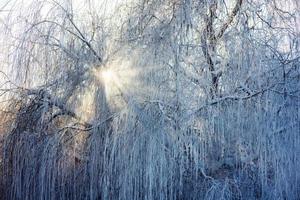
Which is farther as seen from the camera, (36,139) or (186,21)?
(36,139)

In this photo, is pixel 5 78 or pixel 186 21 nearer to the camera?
pixel 186 21

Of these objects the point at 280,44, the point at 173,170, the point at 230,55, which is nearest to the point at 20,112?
the point at 173,170

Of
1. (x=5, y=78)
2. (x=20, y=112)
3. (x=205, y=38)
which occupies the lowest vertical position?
(x=20, y=112)

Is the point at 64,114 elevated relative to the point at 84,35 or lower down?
lower down

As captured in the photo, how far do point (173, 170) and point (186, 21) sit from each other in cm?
136

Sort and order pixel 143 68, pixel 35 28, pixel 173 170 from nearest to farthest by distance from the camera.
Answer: pixel 173 170 → pixel 143 68 → pixel 35 28

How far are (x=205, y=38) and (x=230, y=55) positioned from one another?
0.95ft

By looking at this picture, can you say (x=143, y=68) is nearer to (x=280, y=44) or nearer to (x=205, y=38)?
(x=205, y=38)

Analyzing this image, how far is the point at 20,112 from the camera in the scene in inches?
186

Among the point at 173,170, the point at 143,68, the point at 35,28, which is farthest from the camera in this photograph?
the point at 35,28

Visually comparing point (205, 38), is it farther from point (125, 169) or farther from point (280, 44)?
point (125, 169)

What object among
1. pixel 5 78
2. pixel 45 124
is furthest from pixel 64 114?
pixel 5 78

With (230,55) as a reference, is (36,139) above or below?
below

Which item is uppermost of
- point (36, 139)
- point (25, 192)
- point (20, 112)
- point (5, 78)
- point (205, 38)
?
point (205, 38)
